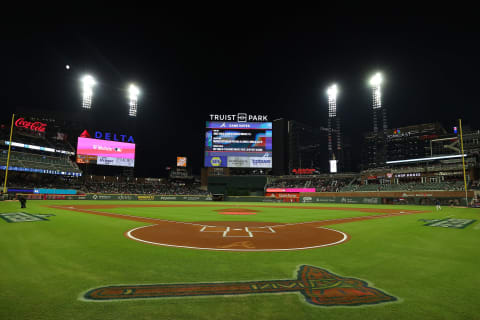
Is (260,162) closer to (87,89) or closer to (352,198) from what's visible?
(352,198)

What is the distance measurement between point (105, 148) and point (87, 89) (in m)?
16.6

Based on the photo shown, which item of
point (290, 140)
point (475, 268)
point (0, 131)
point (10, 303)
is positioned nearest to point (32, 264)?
point (10, 303)

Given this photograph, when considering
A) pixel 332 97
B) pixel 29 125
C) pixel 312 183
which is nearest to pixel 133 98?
pixel 29 125

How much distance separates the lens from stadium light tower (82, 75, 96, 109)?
63.6m

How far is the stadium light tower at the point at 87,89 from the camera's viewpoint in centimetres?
6359

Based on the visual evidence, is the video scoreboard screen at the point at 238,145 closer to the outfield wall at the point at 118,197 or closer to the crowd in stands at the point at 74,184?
the outfield wall at the point at 118,197

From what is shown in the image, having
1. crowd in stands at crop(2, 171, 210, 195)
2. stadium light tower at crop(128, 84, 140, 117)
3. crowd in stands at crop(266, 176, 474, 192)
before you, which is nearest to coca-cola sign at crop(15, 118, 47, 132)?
crowd in stands at crop(2, 171, 210, 195)

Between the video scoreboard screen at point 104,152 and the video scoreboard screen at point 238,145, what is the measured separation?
870 inches

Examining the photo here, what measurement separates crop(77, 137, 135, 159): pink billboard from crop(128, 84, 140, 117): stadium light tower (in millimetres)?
11260

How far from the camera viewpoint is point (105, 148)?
64500mm

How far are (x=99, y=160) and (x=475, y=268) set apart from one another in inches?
2808

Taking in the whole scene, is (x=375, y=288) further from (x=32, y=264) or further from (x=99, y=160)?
(x=99, y=160)

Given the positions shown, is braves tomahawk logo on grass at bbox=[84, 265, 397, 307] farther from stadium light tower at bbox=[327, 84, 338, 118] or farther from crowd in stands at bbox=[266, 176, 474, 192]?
stadium light tower at bbox=[327, 84, 338, 118]

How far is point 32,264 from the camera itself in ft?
18.6
